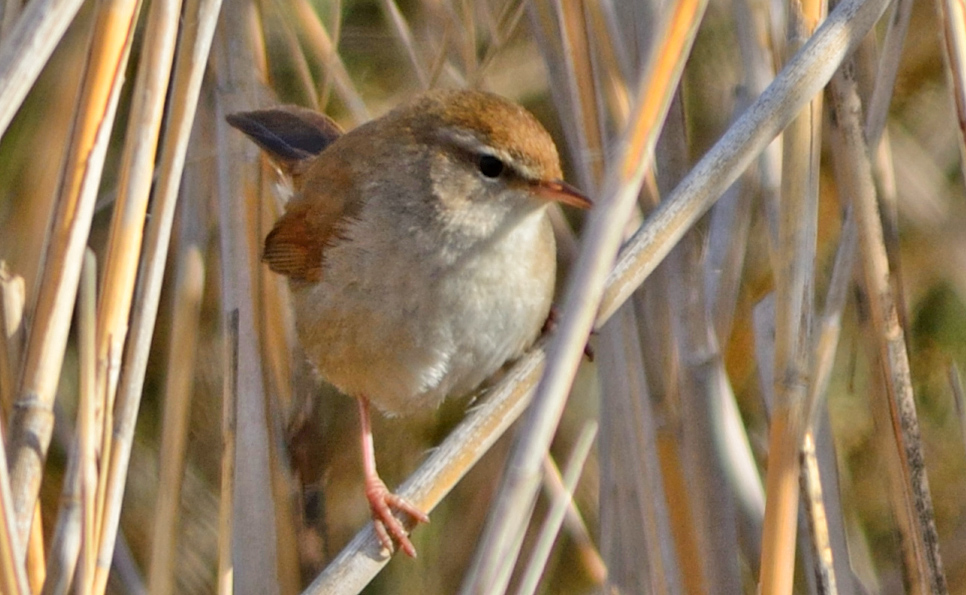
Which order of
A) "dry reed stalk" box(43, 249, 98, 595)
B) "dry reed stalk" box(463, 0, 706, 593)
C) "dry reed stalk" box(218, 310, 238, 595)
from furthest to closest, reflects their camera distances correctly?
"dry reed stalk" box(218, 310, 238, 595) → "dry reed stalk" box(43, 249, 98, 595) → "dry reed stalk" box(463, 0, 706, 593)

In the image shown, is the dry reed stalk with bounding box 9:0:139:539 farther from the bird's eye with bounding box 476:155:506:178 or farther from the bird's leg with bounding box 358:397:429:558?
the bird's eye with bounding box 476:155:506:178

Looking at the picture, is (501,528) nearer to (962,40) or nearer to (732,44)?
(962,40)

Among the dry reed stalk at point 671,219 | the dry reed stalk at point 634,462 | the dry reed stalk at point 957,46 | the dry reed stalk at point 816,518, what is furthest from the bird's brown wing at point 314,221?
the dry reed stalk at point 957,46

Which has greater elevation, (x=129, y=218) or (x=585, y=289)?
(x=585, y=289)

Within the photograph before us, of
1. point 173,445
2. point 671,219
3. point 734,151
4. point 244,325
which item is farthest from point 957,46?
point 173,445

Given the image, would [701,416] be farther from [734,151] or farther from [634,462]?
[734,151]

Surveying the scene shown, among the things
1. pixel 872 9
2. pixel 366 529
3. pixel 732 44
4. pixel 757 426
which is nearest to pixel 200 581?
pixel 366 529

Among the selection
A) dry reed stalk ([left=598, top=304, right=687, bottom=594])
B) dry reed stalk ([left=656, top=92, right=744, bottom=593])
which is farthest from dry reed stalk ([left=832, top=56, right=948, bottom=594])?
dry reed stalk ([left=598, top=304, right=687, bottom=594])
